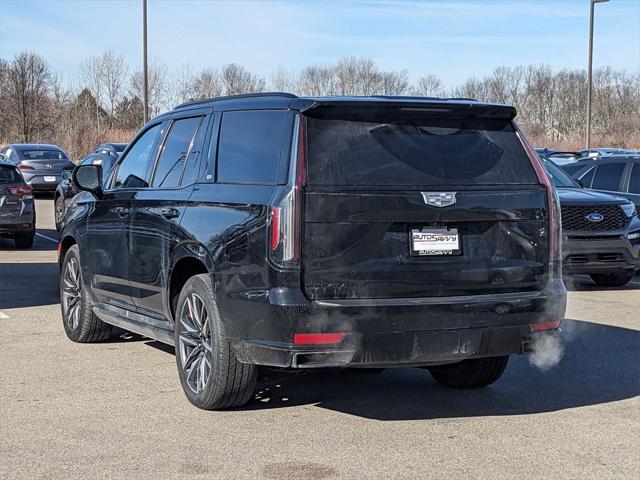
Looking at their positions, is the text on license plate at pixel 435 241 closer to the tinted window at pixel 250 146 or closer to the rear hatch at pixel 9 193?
the tinted window at pixel 250 146

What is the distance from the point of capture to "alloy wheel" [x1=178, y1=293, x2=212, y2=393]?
20.9ft

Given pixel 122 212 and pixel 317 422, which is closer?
pixel 317 422

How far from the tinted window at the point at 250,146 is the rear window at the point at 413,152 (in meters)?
0.28

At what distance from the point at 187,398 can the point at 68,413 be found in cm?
77

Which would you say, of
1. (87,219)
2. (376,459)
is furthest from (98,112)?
(376,459)

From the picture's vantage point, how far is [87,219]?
8508 millimetres

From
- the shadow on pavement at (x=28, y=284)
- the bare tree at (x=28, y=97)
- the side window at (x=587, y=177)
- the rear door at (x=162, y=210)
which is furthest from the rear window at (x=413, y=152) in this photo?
the bare tree at (x=28, y=97)

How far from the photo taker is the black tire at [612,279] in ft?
44.0

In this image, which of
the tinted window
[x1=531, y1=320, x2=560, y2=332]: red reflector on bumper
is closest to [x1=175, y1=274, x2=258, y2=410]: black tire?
the tinted window

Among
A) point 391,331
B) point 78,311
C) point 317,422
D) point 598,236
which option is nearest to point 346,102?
point 391,331

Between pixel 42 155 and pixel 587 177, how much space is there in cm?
2149

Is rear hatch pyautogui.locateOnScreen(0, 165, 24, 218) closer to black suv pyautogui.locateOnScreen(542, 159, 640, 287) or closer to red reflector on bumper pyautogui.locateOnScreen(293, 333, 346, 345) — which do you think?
black suv pyautogui.locateOnScreen(542, 159, 640, 287)

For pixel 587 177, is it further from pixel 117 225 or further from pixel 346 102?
pixel 346 102

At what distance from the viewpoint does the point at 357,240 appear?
5645 mm
